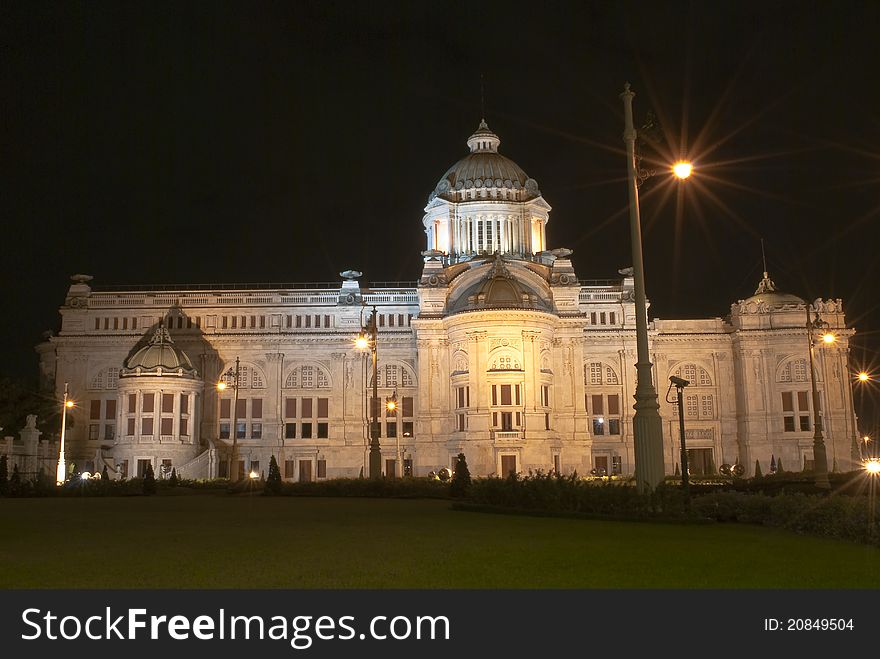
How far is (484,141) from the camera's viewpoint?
98750 mm

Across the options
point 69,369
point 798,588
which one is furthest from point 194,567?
point 69,369

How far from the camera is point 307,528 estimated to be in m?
24.5

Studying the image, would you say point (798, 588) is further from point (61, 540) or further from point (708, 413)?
point (708, 413)

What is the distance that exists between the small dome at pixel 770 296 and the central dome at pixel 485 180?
25044 mm

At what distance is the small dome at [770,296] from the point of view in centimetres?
9338

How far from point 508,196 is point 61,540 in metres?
75.7

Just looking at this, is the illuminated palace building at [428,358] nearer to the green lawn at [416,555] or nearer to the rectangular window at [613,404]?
the rectangular window at [613,404]

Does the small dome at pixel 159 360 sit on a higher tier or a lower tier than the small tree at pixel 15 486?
higher

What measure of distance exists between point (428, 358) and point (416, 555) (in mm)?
65838

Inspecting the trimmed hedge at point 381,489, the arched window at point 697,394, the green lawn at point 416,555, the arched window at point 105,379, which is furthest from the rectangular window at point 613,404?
the green lawn at point 416,555

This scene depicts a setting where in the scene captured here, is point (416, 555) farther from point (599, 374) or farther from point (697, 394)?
point (697, 394)

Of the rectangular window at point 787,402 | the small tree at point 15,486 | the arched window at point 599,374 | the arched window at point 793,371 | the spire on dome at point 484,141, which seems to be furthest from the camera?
the spire on dome at point 484,141

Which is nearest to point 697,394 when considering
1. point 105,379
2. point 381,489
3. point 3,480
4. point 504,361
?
point 504,361

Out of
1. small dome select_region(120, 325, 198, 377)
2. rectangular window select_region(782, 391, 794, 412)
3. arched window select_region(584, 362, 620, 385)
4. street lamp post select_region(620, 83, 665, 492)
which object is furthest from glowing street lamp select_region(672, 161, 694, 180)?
rectangular window select_region(782, 391, 794, 412)
